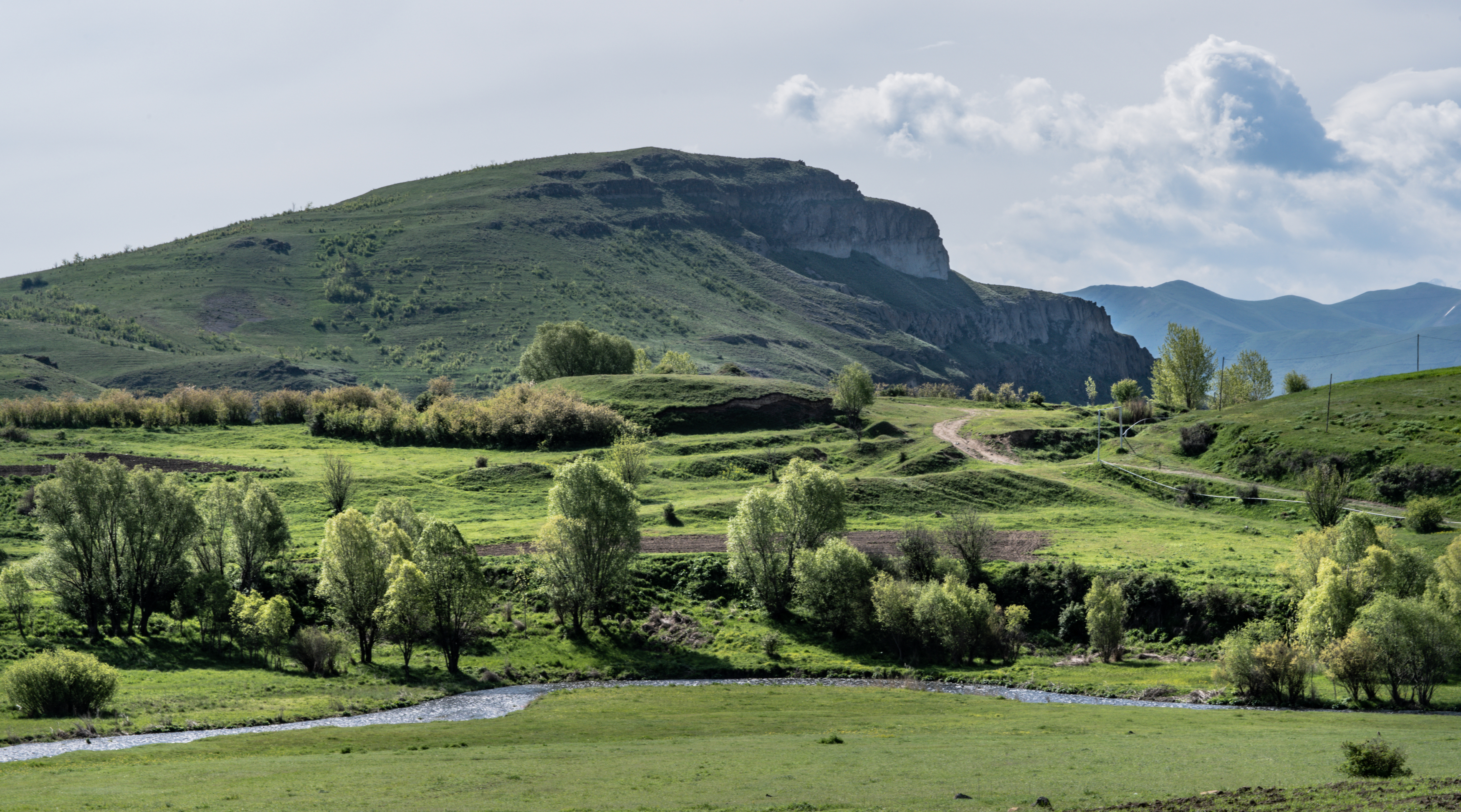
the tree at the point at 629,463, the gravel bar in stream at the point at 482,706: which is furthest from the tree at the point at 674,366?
the gravel bar in stream at the point at 482,706

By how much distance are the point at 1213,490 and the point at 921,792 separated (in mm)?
81545

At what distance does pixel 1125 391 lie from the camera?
16300cm

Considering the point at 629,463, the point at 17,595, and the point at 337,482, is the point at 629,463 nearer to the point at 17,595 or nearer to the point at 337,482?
the point at 337,482

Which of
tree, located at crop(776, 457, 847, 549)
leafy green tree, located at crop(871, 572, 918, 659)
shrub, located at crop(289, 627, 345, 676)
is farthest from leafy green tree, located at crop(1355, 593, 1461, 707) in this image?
shrub, located at crop(289, 627, 345, 676)

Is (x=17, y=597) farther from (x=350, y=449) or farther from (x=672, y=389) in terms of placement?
(x=672, y=389)

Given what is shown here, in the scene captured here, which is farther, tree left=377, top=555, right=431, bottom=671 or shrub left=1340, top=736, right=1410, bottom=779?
tree left=377, top=555, right=431, bottom=671

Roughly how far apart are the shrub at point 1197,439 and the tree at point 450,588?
8602 centimetres

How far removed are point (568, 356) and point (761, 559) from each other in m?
104

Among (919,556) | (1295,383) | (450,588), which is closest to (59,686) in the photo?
(450,588)

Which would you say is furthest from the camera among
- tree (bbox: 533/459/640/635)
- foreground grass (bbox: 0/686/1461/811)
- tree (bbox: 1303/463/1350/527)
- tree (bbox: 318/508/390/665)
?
tree (bbox: 1303/463/1350/527)

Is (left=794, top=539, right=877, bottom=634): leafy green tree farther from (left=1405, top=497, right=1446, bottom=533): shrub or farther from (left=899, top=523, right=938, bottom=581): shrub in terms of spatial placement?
(left=1405, top=497, right=1446, bottom=533): shrub

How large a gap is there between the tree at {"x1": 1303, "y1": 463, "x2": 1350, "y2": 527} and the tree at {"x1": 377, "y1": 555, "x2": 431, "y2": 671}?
237ft

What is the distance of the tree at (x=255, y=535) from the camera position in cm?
7556

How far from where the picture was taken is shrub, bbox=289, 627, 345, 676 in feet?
210
